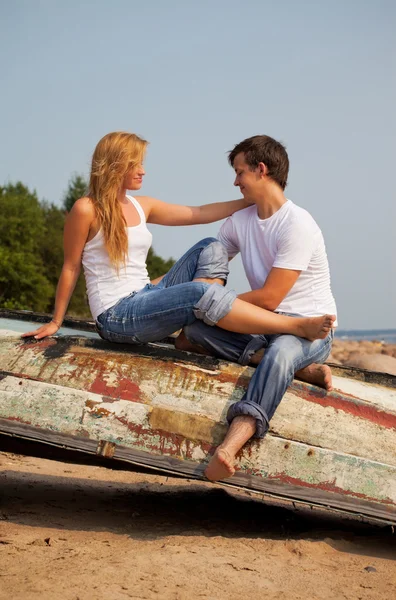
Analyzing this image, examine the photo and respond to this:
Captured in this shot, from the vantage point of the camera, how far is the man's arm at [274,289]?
15.4 ft

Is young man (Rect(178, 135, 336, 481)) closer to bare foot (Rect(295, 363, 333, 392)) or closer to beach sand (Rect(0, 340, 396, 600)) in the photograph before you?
bare foot (Rect(295, 363, 333, 392))

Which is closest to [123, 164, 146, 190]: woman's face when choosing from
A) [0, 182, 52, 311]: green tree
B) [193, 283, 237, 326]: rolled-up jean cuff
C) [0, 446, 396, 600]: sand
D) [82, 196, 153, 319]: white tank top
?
[82, 196, 153, 319]: white tank top

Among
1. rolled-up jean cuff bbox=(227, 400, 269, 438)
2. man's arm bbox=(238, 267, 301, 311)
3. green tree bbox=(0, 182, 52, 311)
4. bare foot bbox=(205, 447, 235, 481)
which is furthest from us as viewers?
green tree bbox=(0, 182, 52, 311)

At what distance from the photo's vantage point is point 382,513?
440cm

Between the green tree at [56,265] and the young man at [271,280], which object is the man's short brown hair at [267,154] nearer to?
the young man at [271,280]

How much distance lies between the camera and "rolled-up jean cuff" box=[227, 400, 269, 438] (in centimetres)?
439

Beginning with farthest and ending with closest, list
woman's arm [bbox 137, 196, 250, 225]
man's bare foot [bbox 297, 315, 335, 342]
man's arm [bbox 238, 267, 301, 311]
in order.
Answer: woman's arm [bbox 137, 196, 250, 225], man's arm [bbox 238, 267, 301, 311], man's bare foot [bbox 297, 315, 335, 342]

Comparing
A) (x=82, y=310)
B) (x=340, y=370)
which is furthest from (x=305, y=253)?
(x=82, y=310)

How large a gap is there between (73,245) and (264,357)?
1469 mm

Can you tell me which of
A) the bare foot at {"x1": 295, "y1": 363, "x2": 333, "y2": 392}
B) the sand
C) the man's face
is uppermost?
the man's face

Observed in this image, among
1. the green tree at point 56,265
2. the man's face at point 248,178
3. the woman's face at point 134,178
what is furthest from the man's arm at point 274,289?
the green tree at point 56,265

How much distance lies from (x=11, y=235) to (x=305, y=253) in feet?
126

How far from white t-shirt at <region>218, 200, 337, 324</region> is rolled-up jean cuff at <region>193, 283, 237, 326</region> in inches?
15.4

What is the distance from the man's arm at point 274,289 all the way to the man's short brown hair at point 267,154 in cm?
68
